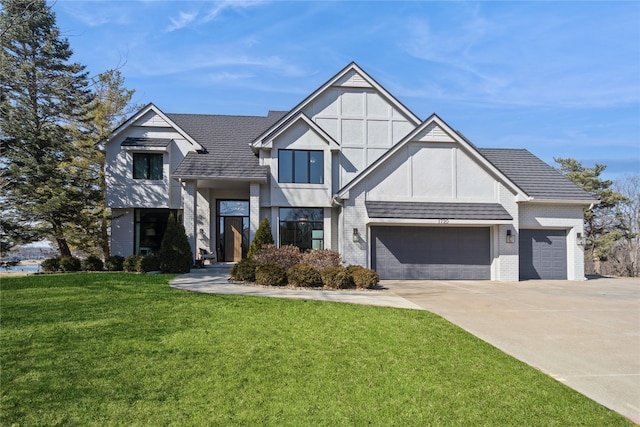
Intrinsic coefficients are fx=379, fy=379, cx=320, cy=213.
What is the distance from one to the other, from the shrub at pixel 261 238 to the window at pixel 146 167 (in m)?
6.66

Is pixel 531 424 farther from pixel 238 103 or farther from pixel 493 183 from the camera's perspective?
pixel 238 103

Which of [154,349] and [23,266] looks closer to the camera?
[154,349]

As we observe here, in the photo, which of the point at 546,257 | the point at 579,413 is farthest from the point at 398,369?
the point at 546,257

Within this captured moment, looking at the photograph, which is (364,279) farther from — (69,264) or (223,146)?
(69,264)

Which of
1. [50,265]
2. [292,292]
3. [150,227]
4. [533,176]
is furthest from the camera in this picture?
[150,227]

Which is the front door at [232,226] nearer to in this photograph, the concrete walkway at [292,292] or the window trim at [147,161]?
the window trim at [147,161]

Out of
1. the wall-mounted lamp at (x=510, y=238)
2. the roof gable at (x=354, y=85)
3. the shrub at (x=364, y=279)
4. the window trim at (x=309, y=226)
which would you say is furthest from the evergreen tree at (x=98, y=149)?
the wall-mounted lamp at (x=510, y=238)

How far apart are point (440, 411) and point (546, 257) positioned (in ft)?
54.0

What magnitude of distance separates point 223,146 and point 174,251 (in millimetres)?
7025

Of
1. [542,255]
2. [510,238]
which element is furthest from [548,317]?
[542,255]

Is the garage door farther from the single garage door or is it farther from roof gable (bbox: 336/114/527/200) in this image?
roof gable (bbox: 336/114/527/200)

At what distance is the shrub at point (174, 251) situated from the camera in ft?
51.4

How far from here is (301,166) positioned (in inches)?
739

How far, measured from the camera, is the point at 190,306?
8469 mm
